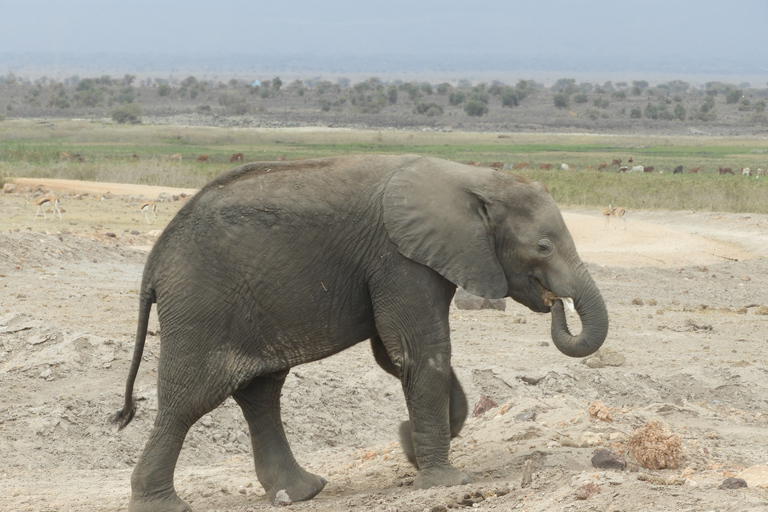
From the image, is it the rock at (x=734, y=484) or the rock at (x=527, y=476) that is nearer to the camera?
the rock at (x=734, y=484)

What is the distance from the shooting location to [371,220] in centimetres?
611

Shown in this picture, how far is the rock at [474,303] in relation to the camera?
1388 centimetres

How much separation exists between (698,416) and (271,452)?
3.70 metres

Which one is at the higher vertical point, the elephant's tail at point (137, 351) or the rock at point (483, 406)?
the elephant's tail at point (137, 351)

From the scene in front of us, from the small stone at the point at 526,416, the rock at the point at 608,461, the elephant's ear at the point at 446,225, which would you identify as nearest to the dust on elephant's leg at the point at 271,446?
the elephant's ear at the point at 446,225

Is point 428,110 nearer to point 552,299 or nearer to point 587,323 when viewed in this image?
point 552,299

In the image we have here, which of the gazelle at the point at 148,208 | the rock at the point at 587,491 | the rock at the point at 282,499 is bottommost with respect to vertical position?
the gazelle at the point at 148,208

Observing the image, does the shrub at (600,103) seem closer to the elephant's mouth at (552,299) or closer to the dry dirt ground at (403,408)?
the dry dirt ground at (403,408)

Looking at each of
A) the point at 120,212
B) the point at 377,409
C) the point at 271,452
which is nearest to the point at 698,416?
the point at 377,409

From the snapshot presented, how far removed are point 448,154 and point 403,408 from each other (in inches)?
2194

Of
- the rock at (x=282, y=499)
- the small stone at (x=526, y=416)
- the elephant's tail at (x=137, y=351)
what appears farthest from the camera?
the small stone at (x=526, y=416)

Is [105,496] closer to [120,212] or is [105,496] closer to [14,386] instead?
[14,386]

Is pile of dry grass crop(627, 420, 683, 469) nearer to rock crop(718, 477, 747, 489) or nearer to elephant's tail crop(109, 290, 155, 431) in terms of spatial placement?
rock crop(718, 477, 747, 489)

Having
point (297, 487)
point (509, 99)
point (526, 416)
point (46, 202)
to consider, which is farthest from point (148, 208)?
→ point (509, 99)
